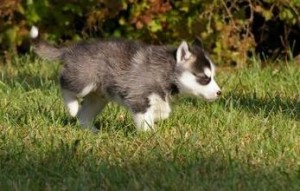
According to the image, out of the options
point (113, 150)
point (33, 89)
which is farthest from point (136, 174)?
point (33, 89)

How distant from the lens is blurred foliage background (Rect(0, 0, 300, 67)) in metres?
11.2

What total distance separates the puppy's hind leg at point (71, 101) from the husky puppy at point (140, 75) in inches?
0.4

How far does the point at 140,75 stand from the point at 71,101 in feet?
2.18

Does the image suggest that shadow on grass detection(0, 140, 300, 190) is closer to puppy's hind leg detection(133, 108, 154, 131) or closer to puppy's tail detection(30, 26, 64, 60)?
puppy's hind leg detection(133, 108, 154, 131)

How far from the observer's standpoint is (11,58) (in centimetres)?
1158

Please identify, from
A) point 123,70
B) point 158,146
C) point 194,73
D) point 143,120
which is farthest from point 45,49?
point 158,146

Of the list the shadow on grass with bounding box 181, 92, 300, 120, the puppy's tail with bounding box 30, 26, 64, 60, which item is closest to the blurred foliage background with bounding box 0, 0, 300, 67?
the shadow on grass with bounding box 181, 92, 300, 120

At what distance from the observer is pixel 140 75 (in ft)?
23.1

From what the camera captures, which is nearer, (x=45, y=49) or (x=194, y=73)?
(x=194, y=73)

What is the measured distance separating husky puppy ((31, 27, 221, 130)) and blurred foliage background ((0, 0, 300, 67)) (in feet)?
12.8

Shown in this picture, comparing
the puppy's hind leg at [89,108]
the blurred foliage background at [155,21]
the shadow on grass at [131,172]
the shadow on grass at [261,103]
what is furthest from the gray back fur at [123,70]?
the blurred foliage background at [155,21]

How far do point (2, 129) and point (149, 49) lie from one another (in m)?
1.30

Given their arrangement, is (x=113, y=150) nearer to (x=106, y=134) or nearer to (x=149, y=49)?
(x=106, y=134)

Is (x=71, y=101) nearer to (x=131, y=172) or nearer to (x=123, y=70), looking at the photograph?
(x=123, y=70)
